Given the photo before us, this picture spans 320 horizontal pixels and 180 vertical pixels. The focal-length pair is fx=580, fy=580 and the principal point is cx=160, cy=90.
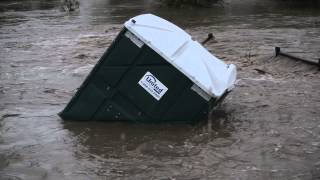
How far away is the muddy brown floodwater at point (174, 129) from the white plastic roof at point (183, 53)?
2.16 ft

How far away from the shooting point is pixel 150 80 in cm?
769

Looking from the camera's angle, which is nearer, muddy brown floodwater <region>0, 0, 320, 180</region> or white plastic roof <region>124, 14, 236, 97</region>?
muddy brown floodwater <region>0, 0, 320, 180</region>

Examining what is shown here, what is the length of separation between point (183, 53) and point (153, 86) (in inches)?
24.9

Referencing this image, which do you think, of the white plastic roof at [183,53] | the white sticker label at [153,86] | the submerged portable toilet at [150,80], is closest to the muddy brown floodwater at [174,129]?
the submerged portable toilet at [150,80]

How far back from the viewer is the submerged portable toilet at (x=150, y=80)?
25.1 feet

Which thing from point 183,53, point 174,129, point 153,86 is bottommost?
point 174,129

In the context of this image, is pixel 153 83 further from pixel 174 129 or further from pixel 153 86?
pixel 174 129

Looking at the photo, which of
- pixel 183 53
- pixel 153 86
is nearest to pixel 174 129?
pixel 153 86

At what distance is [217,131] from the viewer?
311 inches

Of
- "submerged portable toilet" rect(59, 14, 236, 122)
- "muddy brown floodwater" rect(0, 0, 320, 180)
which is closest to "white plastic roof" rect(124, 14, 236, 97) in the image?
"submerged portable toilet" rect(59, 14, 236, 122)

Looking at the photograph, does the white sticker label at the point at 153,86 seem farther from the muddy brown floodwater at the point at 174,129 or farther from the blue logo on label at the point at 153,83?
the muddy brown floodwater at the point at 174,129

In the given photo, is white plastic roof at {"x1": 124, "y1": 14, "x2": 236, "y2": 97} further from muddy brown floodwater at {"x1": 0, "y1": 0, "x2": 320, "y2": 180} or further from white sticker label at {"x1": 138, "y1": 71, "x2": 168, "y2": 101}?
muddy brown floodwater at {"x1": 0, "y1": 0, "x2": 320, "y2": 180}

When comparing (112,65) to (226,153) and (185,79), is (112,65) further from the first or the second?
(226,153)

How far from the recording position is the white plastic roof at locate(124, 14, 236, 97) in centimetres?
760
